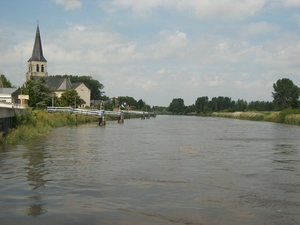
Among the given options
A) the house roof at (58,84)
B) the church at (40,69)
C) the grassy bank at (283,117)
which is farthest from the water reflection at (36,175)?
the house roof at (58,84)

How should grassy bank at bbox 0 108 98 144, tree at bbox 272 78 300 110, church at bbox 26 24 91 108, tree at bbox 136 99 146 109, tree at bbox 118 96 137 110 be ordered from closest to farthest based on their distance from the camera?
grassy bank at bbox 0 108 98 144
tree at bbox 272 78 300 110
church at bbox 26 24 91 108
tree at bbox 118 96 137 110
tree at bbox 136 99 146 109

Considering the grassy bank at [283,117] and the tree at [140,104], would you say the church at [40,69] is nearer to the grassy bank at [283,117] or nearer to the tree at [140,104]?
the grassy bank at [283,117]

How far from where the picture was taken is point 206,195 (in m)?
11.9

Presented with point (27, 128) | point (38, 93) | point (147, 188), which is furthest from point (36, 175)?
point (38, 93)

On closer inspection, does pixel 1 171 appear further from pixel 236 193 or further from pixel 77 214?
pixel 236 193

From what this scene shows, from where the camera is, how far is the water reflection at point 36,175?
10078 millimetres

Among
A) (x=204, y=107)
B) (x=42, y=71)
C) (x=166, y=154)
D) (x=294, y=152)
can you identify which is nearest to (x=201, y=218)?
(x=166, y=154)

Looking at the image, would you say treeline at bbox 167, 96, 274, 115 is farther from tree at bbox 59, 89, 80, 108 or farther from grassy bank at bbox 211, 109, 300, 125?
tree at bbox 59, 89, 80, 108

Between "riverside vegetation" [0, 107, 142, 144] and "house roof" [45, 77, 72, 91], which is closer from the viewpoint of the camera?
"riverside vegetation" [0, 107, 142, 144]

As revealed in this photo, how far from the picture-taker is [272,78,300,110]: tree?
103938 millimetres

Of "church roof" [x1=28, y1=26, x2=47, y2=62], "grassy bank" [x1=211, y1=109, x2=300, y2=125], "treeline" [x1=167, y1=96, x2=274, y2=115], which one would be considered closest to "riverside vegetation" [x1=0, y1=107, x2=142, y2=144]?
"grassy bank" [x1=211, y1=109, x2=300, y2=125]

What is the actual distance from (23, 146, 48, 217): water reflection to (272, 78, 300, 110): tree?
91418 millimetres

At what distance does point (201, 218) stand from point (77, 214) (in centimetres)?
298

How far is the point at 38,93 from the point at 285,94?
210 ft
